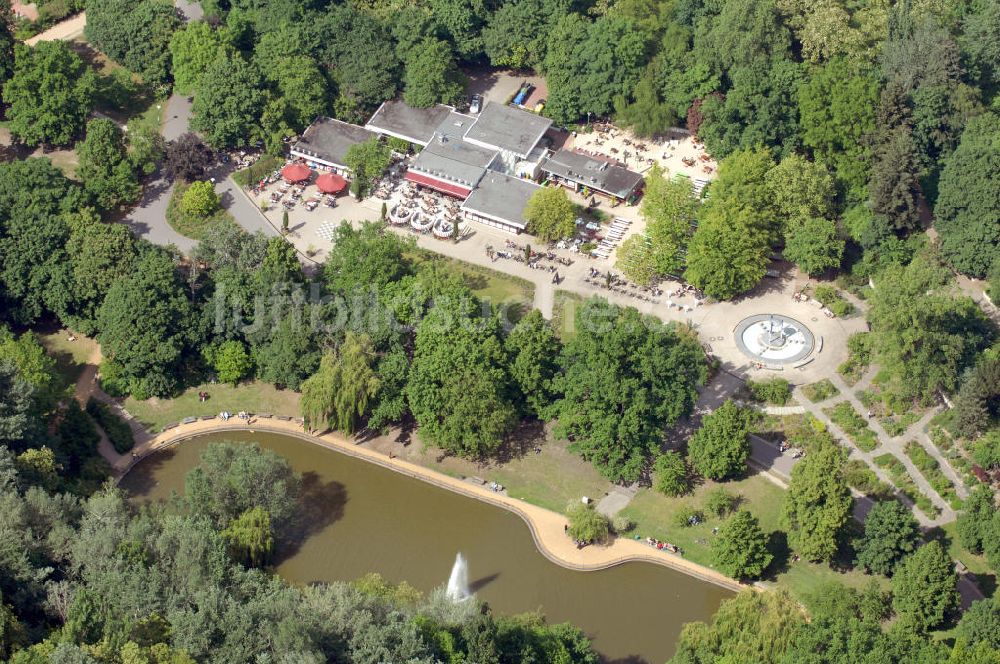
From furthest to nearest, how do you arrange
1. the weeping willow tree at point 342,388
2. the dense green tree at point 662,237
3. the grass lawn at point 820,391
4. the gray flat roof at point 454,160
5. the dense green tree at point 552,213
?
the gray flat roof at point 454,160, the dense green tree at point 552,213, the dense green tree at point 662,237, the grass lawn at point 820,391, the weeping willow tree at point 342,388

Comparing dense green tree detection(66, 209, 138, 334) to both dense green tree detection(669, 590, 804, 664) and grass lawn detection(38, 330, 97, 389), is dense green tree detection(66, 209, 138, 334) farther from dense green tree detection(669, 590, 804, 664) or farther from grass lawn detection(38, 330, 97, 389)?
dense green tree detection(669, 590, 804, 664)

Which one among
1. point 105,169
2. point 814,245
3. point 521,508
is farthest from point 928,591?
point 105,169

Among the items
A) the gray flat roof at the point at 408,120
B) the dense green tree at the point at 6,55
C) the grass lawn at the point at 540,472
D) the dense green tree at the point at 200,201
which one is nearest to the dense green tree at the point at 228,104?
the dense green tree at the point at 200,201

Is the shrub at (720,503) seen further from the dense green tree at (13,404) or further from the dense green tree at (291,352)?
the dense green tree at (13,404)

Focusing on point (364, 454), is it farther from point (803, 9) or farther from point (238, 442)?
point (803, 9)

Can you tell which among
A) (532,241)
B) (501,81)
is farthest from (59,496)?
(501,81)
